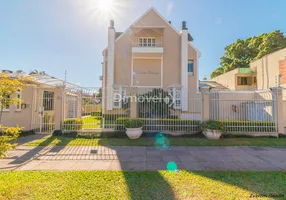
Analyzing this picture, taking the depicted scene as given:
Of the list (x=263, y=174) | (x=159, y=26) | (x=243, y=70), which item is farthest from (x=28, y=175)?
(x=243, y=70)

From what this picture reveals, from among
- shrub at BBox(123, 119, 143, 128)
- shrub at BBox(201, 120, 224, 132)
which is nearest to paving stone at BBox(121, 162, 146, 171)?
shrub at BBox(123, 119, 143, 128)

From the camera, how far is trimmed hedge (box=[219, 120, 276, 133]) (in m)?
9.73

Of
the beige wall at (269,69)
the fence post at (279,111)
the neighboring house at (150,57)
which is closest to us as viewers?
the fence post at (279,111)

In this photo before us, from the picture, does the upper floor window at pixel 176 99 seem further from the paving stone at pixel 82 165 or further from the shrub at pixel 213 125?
the paving stone at pixel 82 165

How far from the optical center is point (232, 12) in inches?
486

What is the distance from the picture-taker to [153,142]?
28.1 ft

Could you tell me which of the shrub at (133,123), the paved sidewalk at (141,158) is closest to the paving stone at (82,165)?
the paved sidewalk at (141,158)

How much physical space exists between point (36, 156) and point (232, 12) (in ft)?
51.9

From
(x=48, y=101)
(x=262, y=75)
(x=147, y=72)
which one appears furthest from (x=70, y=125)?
(x=262, y=75)

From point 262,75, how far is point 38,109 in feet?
90.7

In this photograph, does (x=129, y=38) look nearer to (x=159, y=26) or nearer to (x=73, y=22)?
(x=159, y=26)

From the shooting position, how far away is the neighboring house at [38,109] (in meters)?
9.95

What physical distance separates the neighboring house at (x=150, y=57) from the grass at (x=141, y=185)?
11.6 m

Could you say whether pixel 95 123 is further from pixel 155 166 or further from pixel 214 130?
pixel 214 130
